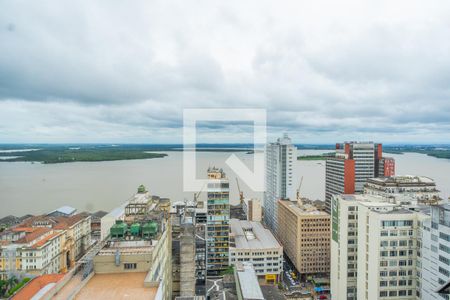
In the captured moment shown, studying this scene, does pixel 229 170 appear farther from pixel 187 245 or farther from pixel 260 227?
pixel 187 245

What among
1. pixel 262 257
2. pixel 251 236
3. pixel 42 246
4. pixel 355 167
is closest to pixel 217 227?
pixel 262 257

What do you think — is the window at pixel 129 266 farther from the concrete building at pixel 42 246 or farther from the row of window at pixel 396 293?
the concrete building at pixel 42 246

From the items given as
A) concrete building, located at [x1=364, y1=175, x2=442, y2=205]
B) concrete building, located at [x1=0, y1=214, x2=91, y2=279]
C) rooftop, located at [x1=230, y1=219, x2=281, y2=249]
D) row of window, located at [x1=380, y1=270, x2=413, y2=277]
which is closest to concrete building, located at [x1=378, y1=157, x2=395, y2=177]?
concrete building, located at [x1=364, y1=175, x2=442, y2=205]

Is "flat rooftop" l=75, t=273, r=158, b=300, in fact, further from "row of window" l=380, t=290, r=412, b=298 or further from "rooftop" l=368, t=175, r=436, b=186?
"rooftop" l=368, t=175, r=436, b=186

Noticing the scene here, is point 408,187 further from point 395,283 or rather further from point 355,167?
point 395,283

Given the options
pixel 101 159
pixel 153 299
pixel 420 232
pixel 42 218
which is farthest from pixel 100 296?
pixel 101 159

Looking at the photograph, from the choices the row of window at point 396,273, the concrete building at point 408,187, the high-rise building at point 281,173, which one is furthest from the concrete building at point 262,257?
the row of window at point 396,273

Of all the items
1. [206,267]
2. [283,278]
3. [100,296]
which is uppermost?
[100,296]

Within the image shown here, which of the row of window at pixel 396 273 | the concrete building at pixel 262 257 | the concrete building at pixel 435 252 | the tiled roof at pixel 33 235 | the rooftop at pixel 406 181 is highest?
the rooftop at pixel 406 181
